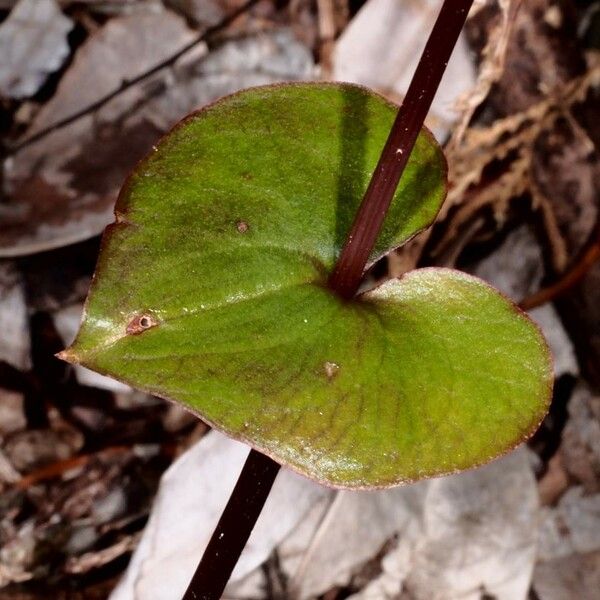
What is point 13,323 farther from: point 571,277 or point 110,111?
point 571,277

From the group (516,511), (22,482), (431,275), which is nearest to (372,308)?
(431,275)

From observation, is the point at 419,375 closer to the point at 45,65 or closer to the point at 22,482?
the point at 22,482

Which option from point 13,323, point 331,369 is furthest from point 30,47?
point 331,369

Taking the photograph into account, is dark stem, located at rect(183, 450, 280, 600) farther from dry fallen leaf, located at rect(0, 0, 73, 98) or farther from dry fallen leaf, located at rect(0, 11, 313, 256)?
dry fallen leaf, located at rect(0, 0, 73, 98)

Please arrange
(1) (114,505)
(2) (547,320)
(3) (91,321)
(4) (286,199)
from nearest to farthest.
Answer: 1. (3) (91,321)
2. (4) (286,199)
3. (1) (114,505)
4. (2) (547,320)

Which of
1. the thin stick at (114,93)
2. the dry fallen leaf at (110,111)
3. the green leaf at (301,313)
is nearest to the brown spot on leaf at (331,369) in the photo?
the green leaf at (301,313)

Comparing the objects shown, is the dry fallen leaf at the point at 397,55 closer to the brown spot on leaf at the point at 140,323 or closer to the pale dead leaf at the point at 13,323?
the pale dead leaf at the point at 13,323
